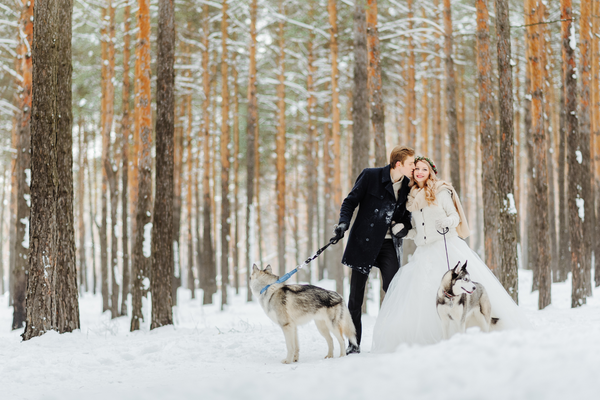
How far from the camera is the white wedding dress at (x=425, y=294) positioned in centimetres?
465

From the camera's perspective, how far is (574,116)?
994 centimetres

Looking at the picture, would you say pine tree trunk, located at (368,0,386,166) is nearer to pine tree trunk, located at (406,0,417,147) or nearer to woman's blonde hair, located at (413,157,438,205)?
woman's blonde hair, located at (413,157,438,205)

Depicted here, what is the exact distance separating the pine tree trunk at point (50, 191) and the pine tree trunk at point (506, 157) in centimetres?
734

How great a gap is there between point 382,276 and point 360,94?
608 centimetres

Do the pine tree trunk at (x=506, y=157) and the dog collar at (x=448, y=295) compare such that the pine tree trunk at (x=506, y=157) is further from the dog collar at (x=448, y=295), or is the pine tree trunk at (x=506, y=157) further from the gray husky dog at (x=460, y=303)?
the dog collar at (x=448, y=295)

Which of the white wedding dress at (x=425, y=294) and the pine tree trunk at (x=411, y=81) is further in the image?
the pine tree trunk at (x=411, y=81)

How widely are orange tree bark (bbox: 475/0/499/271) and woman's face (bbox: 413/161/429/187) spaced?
5.57 m

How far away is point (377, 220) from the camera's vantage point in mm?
4984

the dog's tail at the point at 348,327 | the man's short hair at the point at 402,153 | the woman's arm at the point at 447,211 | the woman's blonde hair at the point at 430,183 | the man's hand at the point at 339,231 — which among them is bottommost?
the dog's tail at the point at 348,327

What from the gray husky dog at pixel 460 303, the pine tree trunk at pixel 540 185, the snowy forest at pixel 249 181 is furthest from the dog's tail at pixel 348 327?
the pine tree trunk at pixel 540 185

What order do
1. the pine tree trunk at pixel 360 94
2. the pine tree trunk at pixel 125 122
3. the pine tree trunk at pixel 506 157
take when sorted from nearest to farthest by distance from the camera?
the pine tree trunk at pixel 506 157, the pine tree trunk at pixel 360 94, the pine tree trunk at pixel 125 122

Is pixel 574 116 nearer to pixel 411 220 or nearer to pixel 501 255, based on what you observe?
pixel 501 255

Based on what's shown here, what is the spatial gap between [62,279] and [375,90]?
282 inches

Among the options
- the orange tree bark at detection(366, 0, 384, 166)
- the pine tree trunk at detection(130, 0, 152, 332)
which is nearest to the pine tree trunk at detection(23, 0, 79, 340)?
the pine tree trunk at detection(130, 0, 152, 332)
